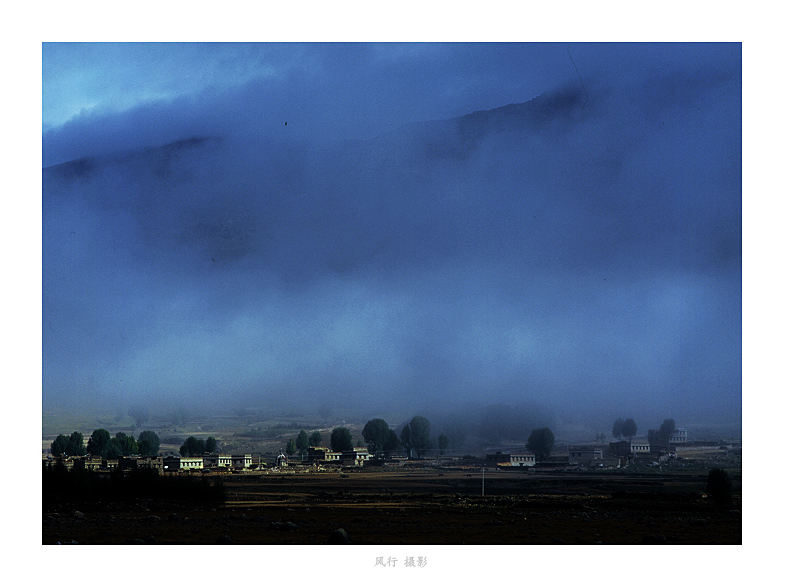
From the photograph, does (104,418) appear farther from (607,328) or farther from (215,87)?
(607,328)

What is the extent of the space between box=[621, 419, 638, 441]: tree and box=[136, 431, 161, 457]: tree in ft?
14.2

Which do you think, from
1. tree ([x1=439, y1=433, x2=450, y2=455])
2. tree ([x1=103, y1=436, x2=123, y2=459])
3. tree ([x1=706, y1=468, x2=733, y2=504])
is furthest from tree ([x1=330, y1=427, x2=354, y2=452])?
tree ([x1=706, y1=468, x2=733, y2=504])

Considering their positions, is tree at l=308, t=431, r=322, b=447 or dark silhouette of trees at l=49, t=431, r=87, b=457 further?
tree at l=308, t=431, r=322, b=447

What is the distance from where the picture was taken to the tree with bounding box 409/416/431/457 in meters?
6.35

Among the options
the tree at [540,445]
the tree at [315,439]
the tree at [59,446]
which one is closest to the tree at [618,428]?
the tree at [540,445]

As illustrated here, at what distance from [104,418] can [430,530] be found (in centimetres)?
318

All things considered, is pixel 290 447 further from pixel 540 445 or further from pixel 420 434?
pixel 540 445

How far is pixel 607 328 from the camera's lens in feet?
21.0

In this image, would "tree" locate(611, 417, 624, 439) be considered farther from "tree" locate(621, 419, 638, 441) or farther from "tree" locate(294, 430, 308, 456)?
"tree" locate(294, 430, 308, 456)

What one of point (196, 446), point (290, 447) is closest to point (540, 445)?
point (290, 447)

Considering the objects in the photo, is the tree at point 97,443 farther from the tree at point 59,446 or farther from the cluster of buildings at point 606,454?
the cluster of buildings at point 606,454

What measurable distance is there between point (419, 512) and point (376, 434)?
0.82 meters

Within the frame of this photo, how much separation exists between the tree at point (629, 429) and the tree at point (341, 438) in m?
2.52

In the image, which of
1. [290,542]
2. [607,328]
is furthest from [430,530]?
[607,328]
